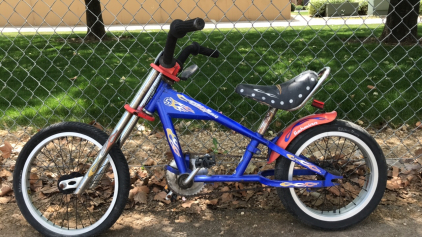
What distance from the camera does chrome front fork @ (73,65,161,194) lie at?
Result: 2.40 meters

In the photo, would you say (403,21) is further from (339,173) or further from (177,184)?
(177,184)

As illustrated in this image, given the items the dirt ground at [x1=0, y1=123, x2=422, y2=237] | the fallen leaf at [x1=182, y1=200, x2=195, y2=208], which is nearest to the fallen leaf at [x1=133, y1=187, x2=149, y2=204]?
the dirt ground at [x1=0, y1=123, x2=422, y2=237]

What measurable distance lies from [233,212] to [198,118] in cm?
82

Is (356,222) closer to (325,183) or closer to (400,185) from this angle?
(325,183)

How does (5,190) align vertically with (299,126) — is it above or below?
below

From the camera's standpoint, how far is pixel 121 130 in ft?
8.05

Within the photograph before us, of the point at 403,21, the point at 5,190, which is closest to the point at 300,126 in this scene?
the point at 5,190

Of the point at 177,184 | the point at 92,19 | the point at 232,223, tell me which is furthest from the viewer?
the point at 92,19

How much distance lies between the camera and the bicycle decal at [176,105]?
8.03 ft

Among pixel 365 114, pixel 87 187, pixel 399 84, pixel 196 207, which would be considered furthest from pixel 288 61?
pixel 87 187

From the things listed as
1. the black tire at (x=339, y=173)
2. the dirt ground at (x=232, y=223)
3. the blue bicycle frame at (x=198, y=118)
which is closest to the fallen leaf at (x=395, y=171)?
the dirt ground at (x=232, y=223)

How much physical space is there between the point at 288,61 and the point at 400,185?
11.4 ft

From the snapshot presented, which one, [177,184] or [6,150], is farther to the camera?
[6,150]

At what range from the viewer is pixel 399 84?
4.90 meters
